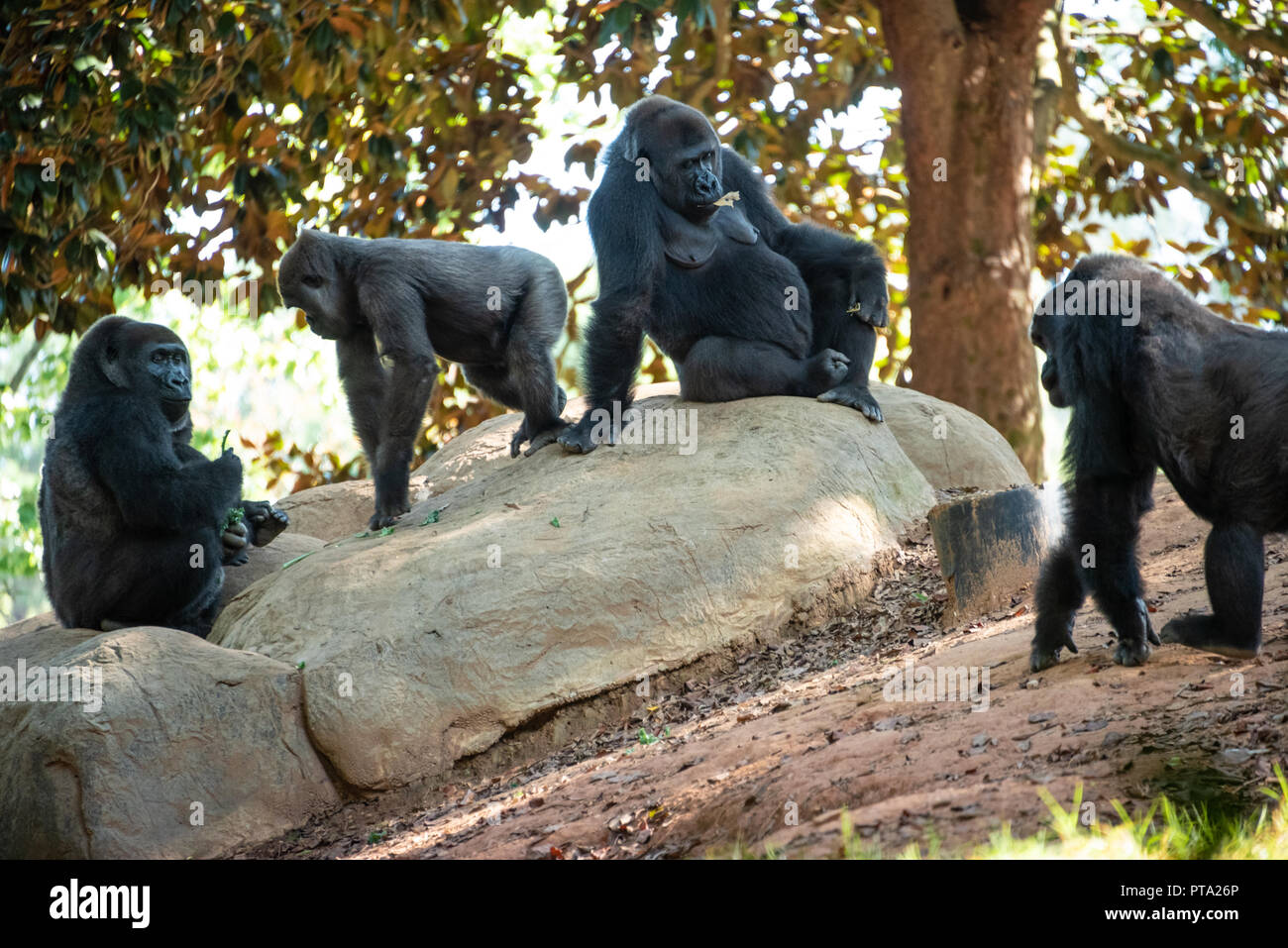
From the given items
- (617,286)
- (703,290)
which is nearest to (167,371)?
(617,286)

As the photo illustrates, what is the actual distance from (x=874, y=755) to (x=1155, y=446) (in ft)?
4.26

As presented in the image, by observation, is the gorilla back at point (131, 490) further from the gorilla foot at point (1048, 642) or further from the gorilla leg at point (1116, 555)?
the gorilla leg at point (1116, 555)

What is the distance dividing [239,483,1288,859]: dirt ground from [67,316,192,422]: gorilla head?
2.22 m

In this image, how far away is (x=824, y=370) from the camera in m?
6.10

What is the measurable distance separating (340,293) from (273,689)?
2.34 m

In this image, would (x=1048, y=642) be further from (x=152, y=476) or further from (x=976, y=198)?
(x=976, y=198)

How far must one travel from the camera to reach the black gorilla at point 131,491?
208 inches

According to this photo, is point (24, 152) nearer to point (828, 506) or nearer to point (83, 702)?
point (83, 702)

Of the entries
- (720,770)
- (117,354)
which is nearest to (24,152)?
(117,354)

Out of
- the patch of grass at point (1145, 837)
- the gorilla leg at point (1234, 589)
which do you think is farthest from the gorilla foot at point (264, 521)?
the gorilla leg at point (1234, 589)

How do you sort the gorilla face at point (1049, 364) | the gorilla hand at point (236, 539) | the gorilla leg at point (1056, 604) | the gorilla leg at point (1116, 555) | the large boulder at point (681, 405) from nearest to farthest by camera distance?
the gorilla leg at point (1116, 555) < the gorilla leg at point (1056, 604) < the gorilla face at point (1049, 364) < the gorilla hand at point (236, 539) < the large boulder at point (681, 405)

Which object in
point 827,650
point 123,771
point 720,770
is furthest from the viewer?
point 827,650

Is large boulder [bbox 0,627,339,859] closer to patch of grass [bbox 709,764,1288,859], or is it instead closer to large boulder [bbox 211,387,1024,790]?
large boulder [bbox 211,387,1024,790]

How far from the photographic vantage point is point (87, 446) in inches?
210
